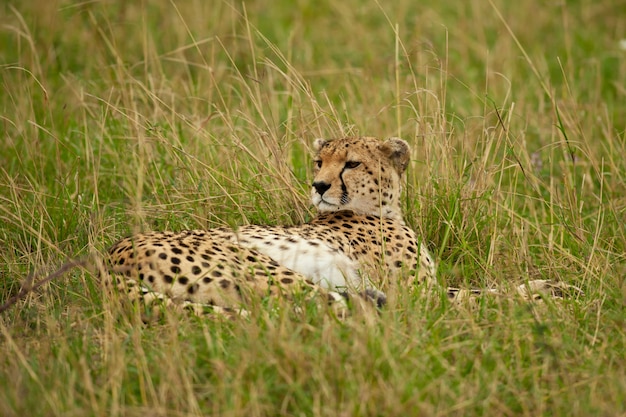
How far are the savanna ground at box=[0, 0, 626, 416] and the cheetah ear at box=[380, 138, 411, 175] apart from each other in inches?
7.5

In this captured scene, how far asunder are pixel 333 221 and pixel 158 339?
1.40 m

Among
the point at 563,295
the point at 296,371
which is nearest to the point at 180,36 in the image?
the point at 563,295

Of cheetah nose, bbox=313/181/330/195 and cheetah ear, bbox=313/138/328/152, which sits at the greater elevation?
cheetah ear, bbox=313/138/328/152

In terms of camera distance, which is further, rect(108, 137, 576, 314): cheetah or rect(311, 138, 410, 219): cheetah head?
rect(311, 138, 410, 219): cheetah head

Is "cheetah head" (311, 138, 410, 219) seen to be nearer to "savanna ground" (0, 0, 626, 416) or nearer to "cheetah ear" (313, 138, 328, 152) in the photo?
"cheetah ear" (313, 138, 328, 152)

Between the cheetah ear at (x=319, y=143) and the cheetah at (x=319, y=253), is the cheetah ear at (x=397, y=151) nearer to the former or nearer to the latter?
the cheetah at (x=319, y=253)

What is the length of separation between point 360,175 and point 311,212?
1.34 feet

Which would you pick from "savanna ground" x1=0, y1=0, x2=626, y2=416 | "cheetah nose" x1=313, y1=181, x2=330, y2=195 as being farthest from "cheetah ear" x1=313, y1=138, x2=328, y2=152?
"cheetah nose" x1=313, y1=181, x2=330, y2=195

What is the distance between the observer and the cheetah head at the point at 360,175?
4598 millimetres

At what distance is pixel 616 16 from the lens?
8828mm

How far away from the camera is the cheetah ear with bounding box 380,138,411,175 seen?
4746mm

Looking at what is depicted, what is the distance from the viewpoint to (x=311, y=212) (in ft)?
16.3

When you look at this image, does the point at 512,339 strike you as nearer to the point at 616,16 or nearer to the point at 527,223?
the point at 527,223

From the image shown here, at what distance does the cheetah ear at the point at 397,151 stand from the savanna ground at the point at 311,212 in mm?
190
